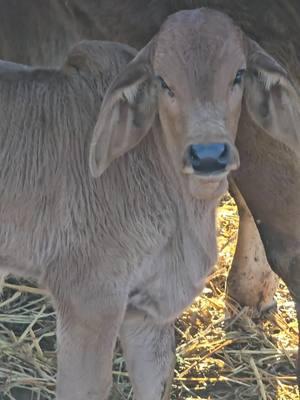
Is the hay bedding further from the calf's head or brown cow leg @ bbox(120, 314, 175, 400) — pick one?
the calf's head

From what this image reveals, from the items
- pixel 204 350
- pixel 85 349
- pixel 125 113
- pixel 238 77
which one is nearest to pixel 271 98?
pixel 238 77

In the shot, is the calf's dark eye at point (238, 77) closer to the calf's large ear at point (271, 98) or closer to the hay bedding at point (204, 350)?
the calf's large ear at point (271, 98)

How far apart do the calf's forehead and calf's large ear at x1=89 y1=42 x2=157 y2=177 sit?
73mm

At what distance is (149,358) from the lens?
14.6ft

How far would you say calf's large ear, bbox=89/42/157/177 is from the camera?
3807mm

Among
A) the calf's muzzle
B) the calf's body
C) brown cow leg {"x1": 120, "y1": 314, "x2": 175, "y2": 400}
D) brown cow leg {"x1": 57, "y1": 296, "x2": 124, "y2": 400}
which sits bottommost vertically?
brown cow leg {"x1": 120, "y1": 314, "x2": 175, "y2": 400}

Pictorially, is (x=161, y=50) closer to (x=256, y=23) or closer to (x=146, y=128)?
(x=146, y=128)

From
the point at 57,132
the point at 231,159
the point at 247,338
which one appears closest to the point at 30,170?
the point at 57,132

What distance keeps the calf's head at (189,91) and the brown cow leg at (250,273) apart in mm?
1552

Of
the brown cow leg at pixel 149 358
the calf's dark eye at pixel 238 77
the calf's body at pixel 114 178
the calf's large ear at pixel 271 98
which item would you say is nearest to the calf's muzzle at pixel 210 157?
the calf's body at pixel 114 178

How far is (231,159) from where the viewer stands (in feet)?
11.5

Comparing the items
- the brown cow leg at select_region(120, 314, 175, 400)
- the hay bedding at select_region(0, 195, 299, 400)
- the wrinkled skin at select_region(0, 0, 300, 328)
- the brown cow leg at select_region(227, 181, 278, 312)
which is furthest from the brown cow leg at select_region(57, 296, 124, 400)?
the brown cow leg at select_region(227, 181, 278, 312)

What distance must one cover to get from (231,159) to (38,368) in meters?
1.89

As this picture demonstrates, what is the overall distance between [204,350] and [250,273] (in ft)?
1.62
